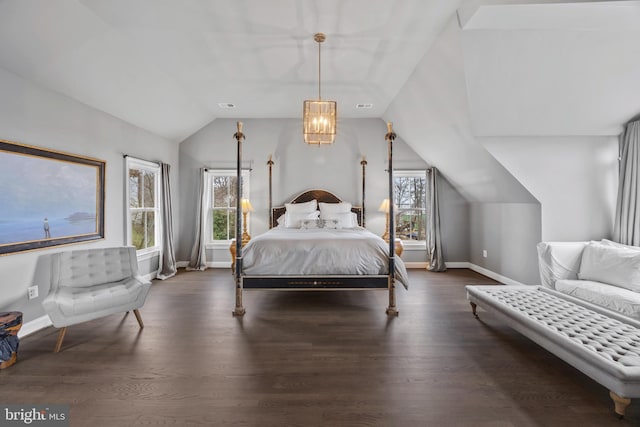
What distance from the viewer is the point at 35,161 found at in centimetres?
298

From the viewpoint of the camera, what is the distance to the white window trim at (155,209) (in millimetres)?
4379

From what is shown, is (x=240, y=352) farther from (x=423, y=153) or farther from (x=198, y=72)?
(x=423, y=153)

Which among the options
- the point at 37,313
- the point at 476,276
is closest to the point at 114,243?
the point at 37,313

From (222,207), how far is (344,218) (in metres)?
2.49

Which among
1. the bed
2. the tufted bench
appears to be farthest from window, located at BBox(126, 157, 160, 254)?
the tufted bench

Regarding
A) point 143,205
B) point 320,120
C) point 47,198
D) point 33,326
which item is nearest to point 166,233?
point 143,205

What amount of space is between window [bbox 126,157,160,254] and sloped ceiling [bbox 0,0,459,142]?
2.44 feet

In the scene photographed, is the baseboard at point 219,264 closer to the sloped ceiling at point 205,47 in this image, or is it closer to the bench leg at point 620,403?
the sloped ceiling at point 205,47

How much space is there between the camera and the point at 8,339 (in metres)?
2.24

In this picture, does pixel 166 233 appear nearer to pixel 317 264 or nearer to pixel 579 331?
pixel 317 264

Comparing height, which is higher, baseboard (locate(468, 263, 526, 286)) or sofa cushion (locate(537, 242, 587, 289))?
sofa cushion (locate(537, 242, 587, 289))

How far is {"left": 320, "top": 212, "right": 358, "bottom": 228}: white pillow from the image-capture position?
5189 mm

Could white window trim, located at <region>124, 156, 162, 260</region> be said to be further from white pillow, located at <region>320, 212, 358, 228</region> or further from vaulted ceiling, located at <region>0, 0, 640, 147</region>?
white pillow, located at <region>320, 212, 358, 228</region>

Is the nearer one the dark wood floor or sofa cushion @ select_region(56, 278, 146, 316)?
the dark wood floor
